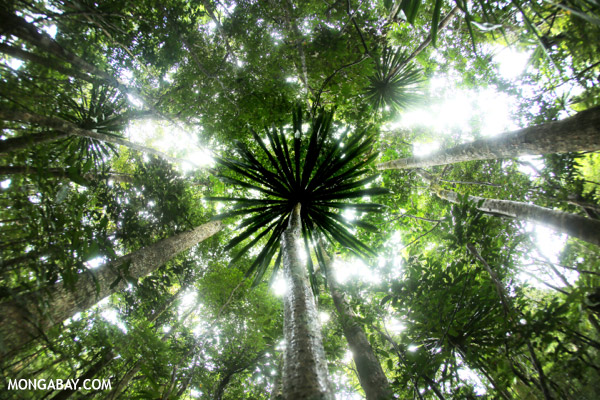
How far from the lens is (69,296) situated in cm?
243

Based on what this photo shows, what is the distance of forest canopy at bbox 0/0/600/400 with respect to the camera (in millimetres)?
1565

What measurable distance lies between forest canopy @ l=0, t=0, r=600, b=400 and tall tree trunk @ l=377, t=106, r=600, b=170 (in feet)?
0.07

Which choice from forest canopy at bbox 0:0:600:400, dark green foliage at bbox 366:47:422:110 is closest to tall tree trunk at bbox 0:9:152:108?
forest canopy at bbox 0:0:600:400

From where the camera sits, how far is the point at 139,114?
4809 mm

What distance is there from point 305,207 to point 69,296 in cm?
280

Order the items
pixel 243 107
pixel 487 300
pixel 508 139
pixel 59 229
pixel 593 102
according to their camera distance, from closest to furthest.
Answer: pixel 59 229 → pixel 487 300 → pixel 593 102 → pixel 508 139 → pixel 243 107

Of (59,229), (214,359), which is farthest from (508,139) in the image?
(214,359)

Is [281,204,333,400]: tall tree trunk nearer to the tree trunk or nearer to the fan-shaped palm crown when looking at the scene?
the fan-shaped palm crown

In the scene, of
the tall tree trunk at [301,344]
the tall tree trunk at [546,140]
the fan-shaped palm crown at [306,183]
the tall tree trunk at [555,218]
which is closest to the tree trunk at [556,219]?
the tall tree trunk at [555,218]

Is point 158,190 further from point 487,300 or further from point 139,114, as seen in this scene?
point 487,300

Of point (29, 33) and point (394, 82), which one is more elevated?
point (394, 82)

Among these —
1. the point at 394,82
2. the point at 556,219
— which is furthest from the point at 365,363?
the point at 394,82

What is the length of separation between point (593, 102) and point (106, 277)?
5742 millimetres

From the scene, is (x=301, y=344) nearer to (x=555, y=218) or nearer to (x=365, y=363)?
(x=365, y=363)
